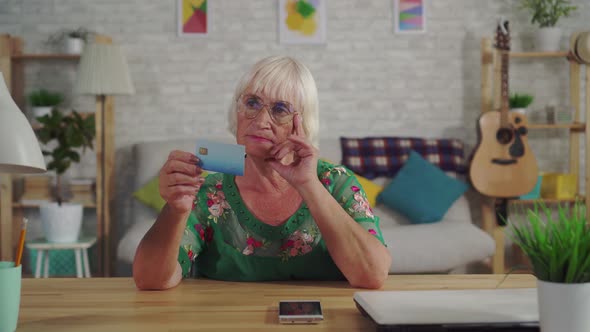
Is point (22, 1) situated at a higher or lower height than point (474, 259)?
higher

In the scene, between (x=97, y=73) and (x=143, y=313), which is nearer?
(x=143, y=313)

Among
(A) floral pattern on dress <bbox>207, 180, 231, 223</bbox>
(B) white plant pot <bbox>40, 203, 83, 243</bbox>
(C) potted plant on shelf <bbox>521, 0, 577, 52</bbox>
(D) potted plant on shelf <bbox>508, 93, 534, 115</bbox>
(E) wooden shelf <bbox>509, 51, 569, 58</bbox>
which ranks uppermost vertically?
(C) potted plant on shelf <bbox>521, 0, 577, 52</bbox>

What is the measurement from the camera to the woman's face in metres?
1.46

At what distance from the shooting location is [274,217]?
1542 mm

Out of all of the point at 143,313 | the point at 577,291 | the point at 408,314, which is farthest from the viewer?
the point at 143,313

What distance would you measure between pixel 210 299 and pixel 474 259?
2.55m

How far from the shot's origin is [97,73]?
3.79 meters

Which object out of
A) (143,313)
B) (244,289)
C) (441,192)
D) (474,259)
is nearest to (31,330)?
(143,313)

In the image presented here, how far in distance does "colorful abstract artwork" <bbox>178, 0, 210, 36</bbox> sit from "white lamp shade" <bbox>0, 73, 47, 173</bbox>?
3382 mm

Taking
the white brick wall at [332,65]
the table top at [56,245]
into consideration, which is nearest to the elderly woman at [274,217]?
the table top at [56,245]

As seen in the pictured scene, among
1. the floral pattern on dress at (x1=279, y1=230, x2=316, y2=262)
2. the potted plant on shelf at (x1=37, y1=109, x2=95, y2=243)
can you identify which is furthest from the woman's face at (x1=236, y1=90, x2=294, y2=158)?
the potted plant on shelf at (x1=37, y1=109, x2=95, y2=243)

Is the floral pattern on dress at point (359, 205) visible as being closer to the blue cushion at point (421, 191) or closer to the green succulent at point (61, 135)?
the blue cushion at point (421, 191)

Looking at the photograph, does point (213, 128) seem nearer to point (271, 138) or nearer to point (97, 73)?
point (97, 73)

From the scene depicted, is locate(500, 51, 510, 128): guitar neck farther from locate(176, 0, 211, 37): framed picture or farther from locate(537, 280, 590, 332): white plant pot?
locate(537, 280, 590, 332): white plant pot
